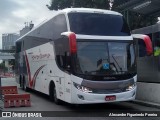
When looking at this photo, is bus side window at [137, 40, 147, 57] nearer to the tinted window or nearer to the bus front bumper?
the tinted window

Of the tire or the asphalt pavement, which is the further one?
the tire

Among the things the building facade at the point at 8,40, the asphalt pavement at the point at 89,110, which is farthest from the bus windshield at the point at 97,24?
the building facade at the point at 8,40

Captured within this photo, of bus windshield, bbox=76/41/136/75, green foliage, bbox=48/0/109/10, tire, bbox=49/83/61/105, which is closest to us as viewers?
bus windshield, bbox=76/41/136/75

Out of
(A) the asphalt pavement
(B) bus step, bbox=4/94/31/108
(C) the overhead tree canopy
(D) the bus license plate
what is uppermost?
(C) the overhead tree canopy

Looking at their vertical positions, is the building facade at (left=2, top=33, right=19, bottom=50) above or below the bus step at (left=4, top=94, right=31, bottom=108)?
above

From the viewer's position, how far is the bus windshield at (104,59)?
11.7 metres

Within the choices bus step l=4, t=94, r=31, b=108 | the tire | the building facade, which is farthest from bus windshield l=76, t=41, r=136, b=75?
the building facade

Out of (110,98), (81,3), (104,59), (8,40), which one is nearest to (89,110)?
(110,98)

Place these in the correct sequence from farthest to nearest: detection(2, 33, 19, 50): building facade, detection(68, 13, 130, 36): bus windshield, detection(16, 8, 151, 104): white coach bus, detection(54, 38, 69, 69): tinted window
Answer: detection(2, 33, 19, 50): building facade → detection(54, 38, 69, 69): tinted window → detection(68, 13, 130, 36): bus windshield → detection(16, 8, 151, 104): white coach bus

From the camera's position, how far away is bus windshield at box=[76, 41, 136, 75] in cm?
1166

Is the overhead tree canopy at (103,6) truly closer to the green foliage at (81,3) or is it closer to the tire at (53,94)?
the green foliage at (81,3)

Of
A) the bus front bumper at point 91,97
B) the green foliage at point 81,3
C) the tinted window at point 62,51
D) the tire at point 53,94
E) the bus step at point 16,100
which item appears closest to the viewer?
the bus front bumper at point 91,97

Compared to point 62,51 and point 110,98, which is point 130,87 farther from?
point 62,51

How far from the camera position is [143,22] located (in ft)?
96.5
